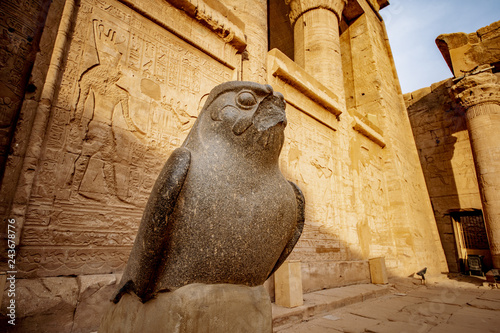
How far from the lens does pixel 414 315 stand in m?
3.39

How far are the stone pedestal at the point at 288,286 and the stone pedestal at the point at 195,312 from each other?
90.9 inches

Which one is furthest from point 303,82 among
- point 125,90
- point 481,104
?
point 481,104

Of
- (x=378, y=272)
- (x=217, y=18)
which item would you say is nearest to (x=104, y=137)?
(x=217, y=18)

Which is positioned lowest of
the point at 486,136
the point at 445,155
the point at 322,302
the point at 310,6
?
the point at 322,302

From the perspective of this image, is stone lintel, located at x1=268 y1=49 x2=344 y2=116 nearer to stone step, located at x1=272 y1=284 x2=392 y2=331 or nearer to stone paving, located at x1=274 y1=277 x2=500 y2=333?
stone step, located at x1=272 y1=284 x2=392 y2=331

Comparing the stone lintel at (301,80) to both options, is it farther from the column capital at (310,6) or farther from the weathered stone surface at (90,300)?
the weathered stone surface at (90,300)

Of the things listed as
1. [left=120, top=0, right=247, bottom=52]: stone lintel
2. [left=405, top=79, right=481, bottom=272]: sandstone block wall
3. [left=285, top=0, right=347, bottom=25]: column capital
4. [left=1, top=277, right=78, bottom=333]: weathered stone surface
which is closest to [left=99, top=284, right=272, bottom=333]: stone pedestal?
[left=1, top=277, right=78, bottom=333]: weathered stone surface

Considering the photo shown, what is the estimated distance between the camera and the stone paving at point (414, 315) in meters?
2.82

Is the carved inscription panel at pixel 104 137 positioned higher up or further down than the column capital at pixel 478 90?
further down

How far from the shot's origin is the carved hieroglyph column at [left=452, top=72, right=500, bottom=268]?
6.89m

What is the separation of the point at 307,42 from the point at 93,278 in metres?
7.35

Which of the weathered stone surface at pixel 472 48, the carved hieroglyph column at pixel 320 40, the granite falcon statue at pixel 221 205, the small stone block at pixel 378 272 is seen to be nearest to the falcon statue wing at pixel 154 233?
the granite falcon statue at pixel 221 205

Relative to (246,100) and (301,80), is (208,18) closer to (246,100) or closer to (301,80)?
(301,80)

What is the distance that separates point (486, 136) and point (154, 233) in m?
9.71
